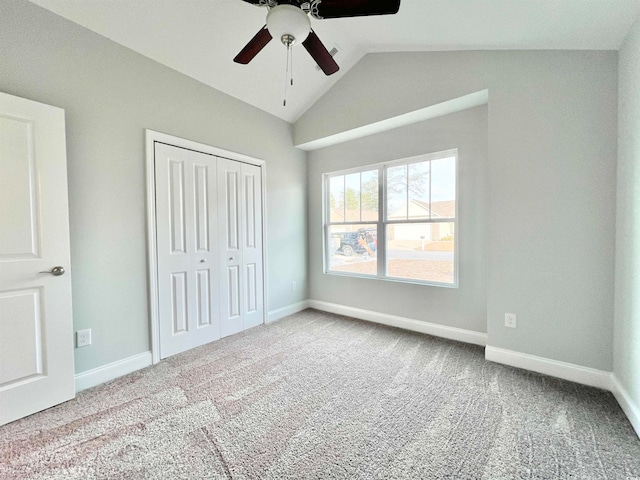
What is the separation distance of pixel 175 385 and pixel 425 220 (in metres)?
2.93

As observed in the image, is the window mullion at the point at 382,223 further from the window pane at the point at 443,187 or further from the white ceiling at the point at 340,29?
the white ceiling at the point at 340,29

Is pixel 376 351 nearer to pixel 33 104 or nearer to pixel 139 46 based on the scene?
pixel 33 104

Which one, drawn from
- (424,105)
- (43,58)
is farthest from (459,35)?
(43,58)

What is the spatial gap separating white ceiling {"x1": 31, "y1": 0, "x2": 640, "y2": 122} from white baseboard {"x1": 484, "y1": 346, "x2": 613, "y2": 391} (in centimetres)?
237

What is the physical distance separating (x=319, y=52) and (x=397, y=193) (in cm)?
191

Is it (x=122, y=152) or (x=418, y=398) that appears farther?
(x=122, y=152)

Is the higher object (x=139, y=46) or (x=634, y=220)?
(x=139, y=46)

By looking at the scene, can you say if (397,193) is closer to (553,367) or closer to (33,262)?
(553,367)

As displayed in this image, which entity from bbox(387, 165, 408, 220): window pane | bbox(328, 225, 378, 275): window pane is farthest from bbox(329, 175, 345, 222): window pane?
bbox(387, 165, 408, 220): window pane

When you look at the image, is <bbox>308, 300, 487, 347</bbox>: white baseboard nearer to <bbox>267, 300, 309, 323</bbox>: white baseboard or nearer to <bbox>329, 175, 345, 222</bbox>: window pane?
<bbox>267, 300, 309, 323</bbox>: white baseboard

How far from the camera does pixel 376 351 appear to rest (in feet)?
8.75

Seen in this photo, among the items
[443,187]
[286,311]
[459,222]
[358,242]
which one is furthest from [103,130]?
[459,222]

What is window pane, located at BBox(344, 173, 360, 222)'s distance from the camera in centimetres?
374

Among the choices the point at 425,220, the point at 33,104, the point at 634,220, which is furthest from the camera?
the point at 425,220
